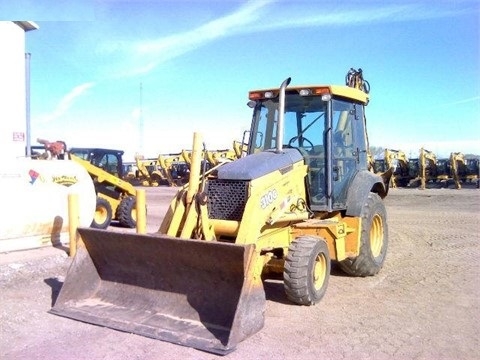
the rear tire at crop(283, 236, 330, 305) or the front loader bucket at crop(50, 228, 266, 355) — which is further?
the rear tire at crop(283, 236, 330, 305)

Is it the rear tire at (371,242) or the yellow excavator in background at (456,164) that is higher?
the yellow excavator in background at (456,164)

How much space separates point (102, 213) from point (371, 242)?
715cm

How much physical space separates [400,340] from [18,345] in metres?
3.49

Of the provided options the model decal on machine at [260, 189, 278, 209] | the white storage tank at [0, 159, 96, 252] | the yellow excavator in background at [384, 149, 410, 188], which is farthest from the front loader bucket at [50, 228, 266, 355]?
the yellow excavator in background at [384, 149, 410, 188]

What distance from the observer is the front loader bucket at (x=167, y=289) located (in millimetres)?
4344

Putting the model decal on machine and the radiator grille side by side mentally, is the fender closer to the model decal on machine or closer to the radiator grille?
the model decal on machine

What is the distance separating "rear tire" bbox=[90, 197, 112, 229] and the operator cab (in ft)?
20.5

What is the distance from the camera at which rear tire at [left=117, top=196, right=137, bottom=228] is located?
501 inches

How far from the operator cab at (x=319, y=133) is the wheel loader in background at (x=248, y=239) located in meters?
0.01

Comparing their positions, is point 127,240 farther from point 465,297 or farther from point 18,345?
point 465,297

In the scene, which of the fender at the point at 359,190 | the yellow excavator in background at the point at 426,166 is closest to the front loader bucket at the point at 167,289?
the fender at the point at 359,190

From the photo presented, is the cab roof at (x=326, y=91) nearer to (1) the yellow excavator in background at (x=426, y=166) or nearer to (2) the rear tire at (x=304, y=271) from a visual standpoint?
(2) the rear tire at (x=304, y=271)

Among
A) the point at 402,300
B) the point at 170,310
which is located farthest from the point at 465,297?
the point at 170,310

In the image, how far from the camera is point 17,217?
8500 millimetres
